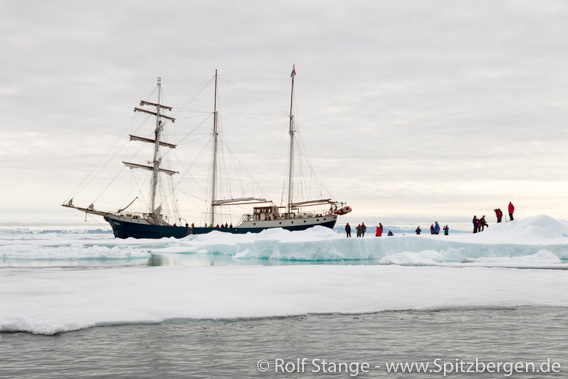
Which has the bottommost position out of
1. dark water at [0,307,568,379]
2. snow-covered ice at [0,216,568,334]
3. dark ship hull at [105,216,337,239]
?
dark water at [0,307,568,379]

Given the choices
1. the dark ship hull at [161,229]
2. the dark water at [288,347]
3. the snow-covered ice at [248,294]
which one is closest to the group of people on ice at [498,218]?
the snow-covered ice at [248,294]

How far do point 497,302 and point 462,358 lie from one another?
6.74 meters

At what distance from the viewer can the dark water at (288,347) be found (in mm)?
8289

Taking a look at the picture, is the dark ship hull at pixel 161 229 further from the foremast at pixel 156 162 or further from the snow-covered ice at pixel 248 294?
the snow-covered ice at pixel 248 294

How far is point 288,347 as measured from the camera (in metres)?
9.78

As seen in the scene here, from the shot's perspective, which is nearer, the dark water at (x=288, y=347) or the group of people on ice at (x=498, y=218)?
the dark water at (x=288, y=347)

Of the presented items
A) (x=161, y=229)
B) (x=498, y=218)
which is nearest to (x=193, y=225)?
(x=161, y=229)

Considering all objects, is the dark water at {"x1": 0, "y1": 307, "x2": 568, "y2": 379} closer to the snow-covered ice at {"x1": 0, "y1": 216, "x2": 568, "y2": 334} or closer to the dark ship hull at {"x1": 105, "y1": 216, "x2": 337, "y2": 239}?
the snow-covered ice at {"x1": 0, "y1": 216, "x2": 568, "y2": 334}

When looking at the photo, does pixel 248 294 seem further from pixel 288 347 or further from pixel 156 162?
pixel 156 162

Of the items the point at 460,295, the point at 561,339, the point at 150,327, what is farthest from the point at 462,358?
the point at 460,295

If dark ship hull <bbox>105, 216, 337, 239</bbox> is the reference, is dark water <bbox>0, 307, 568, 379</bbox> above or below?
below

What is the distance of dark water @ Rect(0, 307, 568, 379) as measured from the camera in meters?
8.29

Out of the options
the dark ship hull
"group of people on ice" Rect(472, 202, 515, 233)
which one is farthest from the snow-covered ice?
the dark ship hull

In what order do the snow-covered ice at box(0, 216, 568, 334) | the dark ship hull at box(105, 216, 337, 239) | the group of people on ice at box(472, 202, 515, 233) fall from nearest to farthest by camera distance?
the snow-covered ice at box(0, 216, 568, 334), the group of people on ice at box(472, 202, 515, 233), the dark ship hull at box(105, 216, 337, 239)
